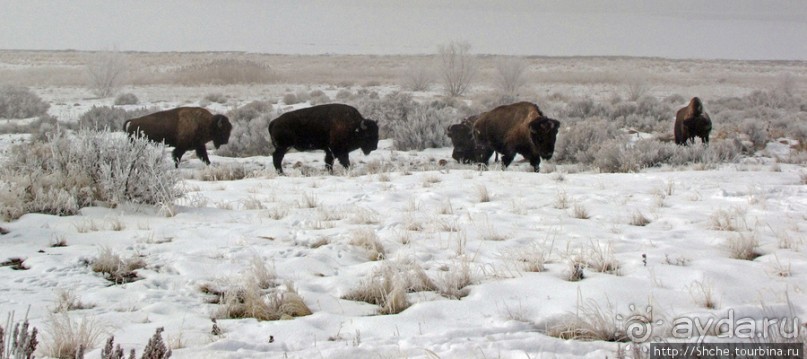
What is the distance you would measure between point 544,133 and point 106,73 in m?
28.7

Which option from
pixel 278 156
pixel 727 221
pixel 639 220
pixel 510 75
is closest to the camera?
pixel 727 221

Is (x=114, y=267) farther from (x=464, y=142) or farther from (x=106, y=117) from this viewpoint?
(x=106, y=117)

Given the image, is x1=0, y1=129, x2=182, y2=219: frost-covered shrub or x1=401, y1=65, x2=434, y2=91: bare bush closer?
x1=0, y1=129, x2=182, y2=219: frost-covered shrub

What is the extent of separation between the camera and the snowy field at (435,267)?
326 centimetres

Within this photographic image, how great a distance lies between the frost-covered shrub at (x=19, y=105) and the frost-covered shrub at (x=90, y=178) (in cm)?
1693

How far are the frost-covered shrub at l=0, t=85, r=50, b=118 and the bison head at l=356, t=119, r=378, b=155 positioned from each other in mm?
15463

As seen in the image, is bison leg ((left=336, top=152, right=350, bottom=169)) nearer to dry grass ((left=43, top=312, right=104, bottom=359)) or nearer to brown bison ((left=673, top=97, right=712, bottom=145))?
brown bison ((left=673, top=97, right=712, bottom=145))

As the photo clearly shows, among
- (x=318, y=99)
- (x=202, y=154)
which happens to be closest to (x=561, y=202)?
(x=202, y=154)

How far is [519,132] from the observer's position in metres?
11.3

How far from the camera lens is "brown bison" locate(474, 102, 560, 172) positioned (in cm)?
1081

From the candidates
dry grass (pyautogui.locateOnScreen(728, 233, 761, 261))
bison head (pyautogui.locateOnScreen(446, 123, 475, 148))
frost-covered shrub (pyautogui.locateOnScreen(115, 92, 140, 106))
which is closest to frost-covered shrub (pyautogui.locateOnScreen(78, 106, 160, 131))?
frost-covered shrub (pyautogui.locateOnScreen(115, 92, 140, 106))

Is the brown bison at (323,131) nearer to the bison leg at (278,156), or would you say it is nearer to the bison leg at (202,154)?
the bison leg at (278,156)

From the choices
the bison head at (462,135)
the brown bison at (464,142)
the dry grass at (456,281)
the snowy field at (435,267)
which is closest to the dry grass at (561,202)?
the snowy field at (435,267)

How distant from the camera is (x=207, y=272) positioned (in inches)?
173
